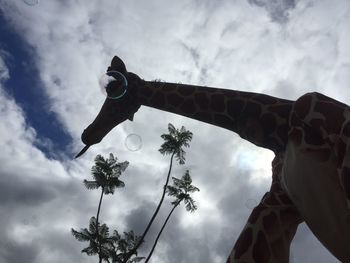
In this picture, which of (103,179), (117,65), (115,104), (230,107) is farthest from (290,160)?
(103,179)

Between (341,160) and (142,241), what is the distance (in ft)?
80.1

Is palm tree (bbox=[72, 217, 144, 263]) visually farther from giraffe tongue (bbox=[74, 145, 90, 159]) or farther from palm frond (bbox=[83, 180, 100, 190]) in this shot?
giraffe tongue (bbox=[74, 145, 90, 159])

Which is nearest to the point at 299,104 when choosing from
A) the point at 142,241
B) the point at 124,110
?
the point at 124,110

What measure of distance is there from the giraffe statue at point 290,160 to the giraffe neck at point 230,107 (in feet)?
0.04

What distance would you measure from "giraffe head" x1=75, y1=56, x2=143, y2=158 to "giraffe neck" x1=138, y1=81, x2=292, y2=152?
6.5 inches

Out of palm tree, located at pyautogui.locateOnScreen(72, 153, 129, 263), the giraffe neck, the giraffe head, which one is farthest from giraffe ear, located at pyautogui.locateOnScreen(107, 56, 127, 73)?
palm tree, located at pyautogui.locateOnScreen(72, 153, 129, 263)

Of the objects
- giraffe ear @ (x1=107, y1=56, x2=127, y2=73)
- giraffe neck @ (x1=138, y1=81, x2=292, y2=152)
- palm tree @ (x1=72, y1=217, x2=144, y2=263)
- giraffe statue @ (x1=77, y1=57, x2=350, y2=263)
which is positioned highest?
palm tree @ (x1=72, y1=217, x2=144, y2=263)

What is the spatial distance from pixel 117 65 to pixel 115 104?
0.72 metres

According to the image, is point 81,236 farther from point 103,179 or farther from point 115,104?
point 115,104

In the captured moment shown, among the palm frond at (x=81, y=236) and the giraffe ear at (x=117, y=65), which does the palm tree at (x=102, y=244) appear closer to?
the palm frond at (x=81, y=236)

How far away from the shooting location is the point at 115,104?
229 inches

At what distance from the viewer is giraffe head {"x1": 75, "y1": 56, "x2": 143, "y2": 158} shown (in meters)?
5.73

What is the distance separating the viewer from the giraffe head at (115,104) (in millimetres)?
5727

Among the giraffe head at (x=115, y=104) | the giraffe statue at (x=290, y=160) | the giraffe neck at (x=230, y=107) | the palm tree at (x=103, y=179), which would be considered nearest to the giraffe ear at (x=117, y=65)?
the giraffe head at (x=115, y=104)
